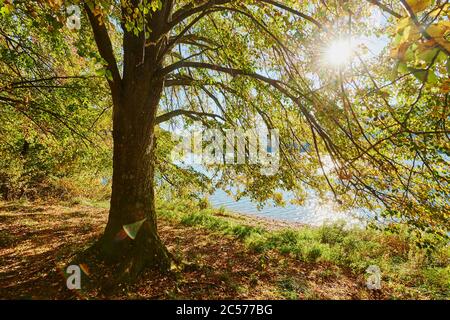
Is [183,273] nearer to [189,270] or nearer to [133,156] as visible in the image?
[189,270]

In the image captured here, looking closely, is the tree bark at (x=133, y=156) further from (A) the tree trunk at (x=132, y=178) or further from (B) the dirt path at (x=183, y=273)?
(B) the dirt path at (x=183, y=273)

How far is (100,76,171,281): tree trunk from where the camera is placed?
5.48 meters

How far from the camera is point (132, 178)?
5527 mm

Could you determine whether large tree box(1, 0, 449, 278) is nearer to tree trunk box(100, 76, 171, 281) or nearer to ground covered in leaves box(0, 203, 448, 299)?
tree trunk box(100, 76, 171, 281)

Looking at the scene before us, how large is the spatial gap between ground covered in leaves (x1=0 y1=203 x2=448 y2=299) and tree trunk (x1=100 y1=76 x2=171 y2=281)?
40 centimetres

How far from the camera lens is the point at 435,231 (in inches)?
153

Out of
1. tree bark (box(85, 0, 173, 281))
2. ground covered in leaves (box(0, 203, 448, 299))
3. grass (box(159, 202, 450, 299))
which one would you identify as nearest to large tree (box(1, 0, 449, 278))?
tree bark (box(85, 0, 173, 281))

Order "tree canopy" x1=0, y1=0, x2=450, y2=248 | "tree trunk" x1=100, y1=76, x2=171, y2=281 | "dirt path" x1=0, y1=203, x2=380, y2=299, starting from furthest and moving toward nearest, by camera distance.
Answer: "tree trunk" x1=100, y1=76, x2=171, y2=281 → "dirt path" x1=0, y1=203, x2=380, y2=299 → "tree canopy" x1=0, y1=0, x2=450, y2=248

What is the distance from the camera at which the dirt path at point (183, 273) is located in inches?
190

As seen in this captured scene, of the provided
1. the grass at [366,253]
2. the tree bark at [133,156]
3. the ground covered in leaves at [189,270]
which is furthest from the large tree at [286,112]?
the grass at [366,253]

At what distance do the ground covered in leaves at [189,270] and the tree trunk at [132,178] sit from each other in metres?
0.40

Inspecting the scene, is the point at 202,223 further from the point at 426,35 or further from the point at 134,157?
the point at 426,35

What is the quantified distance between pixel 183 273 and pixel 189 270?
0.20 m
